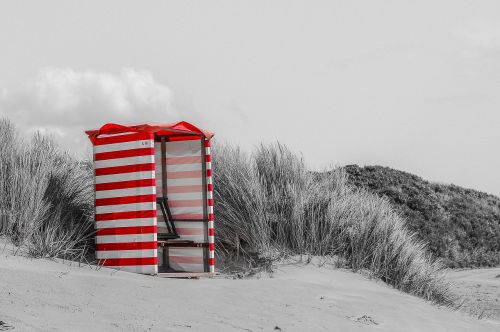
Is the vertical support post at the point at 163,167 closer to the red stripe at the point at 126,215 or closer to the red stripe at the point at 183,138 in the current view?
the red stripe at the point at 183,138

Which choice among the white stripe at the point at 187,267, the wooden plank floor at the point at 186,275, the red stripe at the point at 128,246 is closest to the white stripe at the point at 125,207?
the red stripe at the point at 128,246

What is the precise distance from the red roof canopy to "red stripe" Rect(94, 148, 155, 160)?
0.24m

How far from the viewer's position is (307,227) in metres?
10.9

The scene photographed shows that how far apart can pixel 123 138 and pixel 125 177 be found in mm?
501

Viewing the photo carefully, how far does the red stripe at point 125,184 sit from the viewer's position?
9.18 m

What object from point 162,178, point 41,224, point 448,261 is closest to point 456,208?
point 448,261

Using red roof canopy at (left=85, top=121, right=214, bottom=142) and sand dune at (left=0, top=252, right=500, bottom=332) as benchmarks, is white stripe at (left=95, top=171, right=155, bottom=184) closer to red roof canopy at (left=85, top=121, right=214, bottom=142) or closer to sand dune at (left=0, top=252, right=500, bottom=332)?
red roof canopy at (left=85, top=121, right=214, bottom=142)

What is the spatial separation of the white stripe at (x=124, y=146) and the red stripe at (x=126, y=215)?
2.66ft

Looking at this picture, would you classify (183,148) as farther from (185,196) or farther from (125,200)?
(125,200)

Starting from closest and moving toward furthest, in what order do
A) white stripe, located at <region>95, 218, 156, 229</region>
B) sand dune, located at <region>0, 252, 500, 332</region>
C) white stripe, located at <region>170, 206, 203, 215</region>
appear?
sand dune, located at <region>0, 252, 500, 332</region>, white stripe, located at <region>95, 218, 156, 229</region>, white stripe, located at <region>170, 206, 203, 215</region>

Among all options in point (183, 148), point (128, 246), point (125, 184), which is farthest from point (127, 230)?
point (183, 148)

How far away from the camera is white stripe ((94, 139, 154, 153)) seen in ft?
30.3

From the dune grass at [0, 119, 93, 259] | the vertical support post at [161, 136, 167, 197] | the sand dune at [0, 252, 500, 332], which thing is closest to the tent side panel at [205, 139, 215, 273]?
the vertical support post at [161, 136, 167, 197]

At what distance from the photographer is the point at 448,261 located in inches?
744
